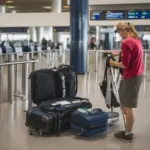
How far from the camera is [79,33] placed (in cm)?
1070

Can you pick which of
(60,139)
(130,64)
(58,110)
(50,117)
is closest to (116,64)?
(130,64)

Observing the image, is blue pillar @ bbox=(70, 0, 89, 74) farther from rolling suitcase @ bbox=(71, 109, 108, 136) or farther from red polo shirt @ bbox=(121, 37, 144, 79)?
red polo shirt @ bbox=(121, 37, 144, 79)

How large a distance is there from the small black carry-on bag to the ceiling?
63.0 ft

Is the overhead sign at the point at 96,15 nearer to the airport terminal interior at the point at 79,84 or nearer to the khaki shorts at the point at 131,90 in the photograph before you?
the airport terminal interior at the point at 79,84

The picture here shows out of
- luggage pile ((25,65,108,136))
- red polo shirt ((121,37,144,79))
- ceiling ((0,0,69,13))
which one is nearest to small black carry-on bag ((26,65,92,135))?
luggage pile ((25,65,108,136))

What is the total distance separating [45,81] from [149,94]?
11.5 feet

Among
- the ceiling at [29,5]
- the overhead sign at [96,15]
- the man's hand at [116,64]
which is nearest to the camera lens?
the man's hand at [116,64]

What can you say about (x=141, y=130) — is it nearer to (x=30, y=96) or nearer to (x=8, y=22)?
(x=30, y=96)

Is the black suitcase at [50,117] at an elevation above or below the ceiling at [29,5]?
below

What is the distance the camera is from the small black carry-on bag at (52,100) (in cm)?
443

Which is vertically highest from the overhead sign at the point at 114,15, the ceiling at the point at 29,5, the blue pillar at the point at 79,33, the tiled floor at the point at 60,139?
the ceiling at the point at 29,5

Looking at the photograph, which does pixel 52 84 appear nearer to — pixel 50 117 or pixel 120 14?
pixel 50 117

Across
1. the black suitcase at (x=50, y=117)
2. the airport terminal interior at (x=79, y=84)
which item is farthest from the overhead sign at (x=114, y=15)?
the black suitcase at (x=50, y=117)

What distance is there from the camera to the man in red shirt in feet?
13.4
